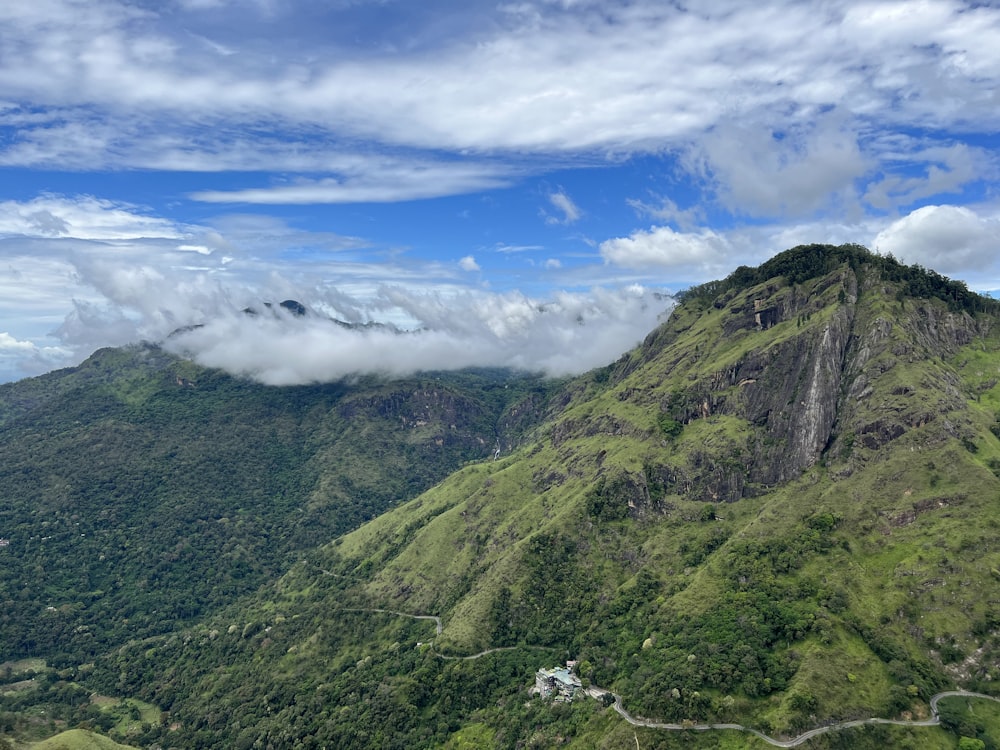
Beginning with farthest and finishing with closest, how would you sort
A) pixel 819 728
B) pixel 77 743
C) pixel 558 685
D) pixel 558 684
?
pixel 558 684 → pixel 558 685 → pixel 77 743 → pixel 819 728

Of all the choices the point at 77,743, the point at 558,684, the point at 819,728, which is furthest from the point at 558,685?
the point at 77,743

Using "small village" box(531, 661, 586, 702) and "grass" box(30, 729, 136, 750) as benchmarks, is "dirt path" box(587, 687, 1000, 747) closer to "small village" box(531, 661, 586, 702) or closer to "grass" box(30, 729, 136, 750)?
"small village" box(531, 661, 586, 702)

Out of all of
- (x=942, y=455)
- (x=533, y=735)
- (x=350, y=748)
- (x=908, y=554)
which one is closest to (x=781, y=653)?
(x=908, y=554)

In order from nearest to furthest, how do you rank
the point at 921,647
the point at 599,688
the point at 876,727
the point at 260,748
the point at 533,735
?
1. the point at 876,727
2. the point at 921,647
3. the point at 533,735
4. the point at 599,688
5. the point at 260,748

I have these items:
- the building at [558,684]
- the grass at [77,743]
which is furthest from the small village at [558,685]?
the grass at [77,743]

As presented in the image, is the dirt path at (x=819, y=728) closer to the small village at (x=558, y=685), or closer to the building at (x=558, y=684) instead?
the small village at (x=558, y=685)

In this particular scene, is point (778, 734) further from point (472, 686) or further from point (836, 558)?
point (472, 686)

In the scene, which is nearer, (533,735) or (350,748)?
(533,735)

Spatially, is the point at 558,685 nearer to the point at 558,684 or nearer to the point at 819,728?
the point at 558,684

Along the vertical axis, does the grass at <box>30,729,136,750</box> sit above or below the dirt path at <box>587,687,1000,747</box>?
below

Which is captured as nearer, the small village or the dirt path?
the dirt path

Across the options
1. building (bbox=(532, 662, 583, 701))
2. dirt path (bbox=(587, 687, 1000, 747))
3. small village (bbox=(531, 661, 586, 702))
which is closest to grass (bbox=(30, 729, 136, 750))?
small village (bbox=(531, 661, 586, 702))
